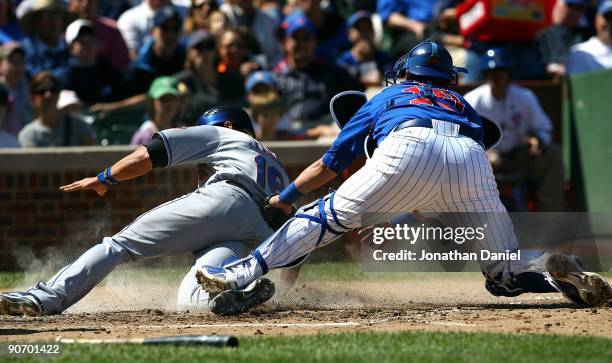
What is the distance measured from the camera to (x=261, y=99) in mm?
11375

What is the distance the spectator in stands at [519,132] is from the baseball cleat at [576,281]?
4.56 meters

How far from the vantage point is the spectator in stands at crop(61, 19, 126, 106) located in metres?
11.7

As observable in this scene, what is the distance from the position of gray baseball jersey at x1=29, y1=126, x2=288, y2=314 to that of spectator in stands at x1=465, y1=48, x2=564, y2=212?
4597mm

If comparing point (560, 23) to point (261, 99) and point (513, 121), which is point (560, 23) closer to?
point (513, 121)

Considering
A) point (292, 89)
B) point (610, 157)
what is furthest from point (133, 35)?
point (610, 157)

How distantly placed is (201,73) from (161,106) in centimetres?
88

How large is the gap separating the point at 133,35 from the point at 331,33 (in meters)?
2.29

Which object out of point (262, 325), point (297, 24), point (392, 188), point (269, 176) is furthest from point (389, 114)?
point (297, 24)

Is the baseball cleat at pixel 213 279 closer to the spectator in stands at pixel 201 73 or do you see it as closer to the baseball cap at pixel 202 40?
the spectator in stands at pixel 201 73

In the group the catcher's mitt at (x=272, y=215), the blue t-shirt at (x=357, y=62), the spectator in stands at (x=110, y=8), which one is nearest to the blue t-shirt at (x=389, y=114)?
the catcher's mitt at (x=272, y=215)

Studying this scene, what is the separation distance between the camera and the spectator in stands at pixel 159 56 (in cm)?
1195

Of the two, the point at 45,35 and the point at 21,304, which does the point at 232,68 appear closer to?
the point at 45,35

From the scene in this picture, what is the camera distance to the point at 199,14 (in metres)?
12.8

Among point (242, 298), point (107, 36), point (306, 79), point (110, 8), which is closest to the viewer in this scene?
point (242, 298)
